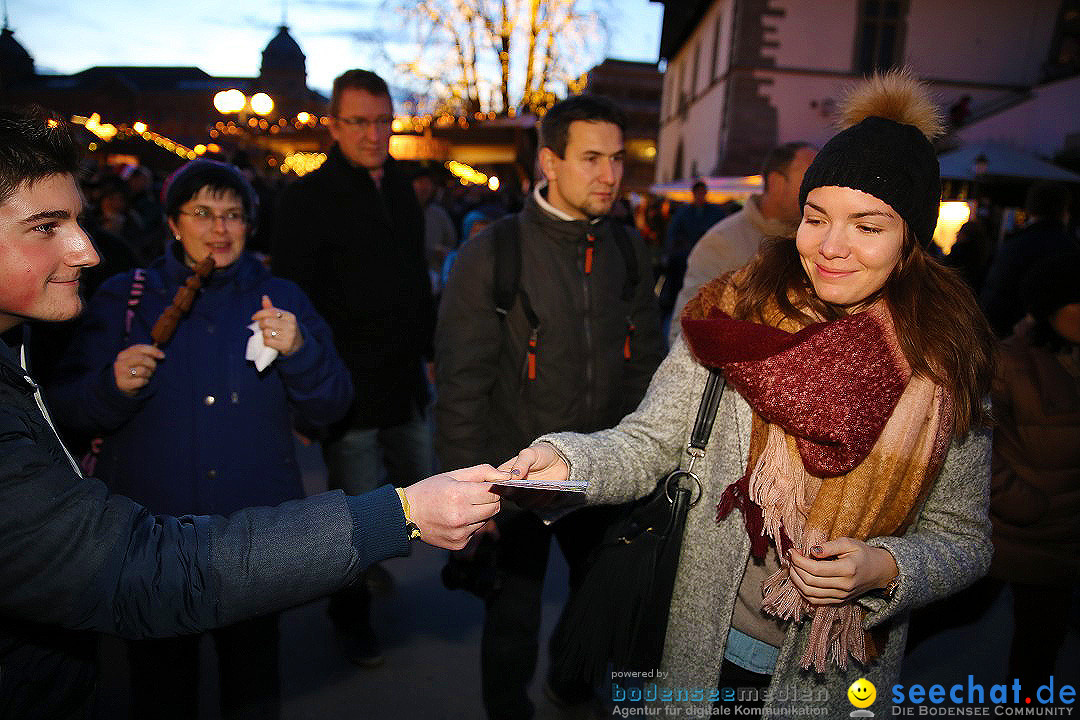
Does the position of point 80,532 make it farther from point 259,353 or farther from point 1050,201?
point 1050,201

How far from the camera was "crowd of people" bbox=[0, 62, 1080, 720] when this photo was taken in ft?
4.43

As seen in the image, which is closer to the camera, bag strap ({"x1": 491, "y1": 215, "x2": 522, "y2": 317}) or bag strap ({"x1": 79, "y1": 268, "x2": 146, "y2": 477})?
bag strap ({"x1": 79, "y1": 268, "x2": 146, "y2": 477})

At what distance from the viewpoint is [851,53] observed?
19922mm

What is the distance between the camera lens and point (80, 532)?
1185mm

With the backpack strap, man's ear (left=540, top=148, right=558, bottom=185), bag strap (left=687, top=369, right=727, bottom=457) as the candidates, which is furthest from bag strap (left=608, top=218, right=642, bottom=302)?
bag strap (left=687, top=369, right=727, bottom=457)

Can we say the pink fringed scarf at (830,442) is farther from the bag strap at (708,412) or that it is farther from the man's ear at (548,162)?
the man's ear at (548,162)

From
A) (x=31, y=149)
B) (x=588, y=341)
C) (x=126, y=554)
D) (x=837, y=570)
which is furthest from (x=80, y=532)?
(x=588, y=341)

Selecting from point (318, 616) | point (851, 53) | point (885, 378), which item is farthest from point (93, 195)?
point (851, 53)

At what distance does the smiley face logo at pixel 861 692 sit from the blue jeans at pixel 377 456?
2327 mm

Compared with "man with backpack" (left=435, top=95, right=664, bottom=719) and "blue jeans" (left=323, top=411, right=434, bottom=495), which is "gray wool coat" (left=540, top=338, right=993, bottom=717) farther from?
"blue jeans" (left=323, top=411, right=434, bottom=495)

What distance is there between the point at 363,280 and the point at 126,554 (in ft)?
7.24

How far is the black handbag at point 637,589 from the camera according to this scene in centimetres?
180

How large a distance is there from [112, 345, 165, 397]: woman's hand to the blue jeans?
1.30 meters

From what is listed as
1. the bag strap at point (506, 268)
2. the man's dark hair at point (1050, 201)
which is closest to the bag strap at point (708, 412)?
the bag strap at point (506, 268)
